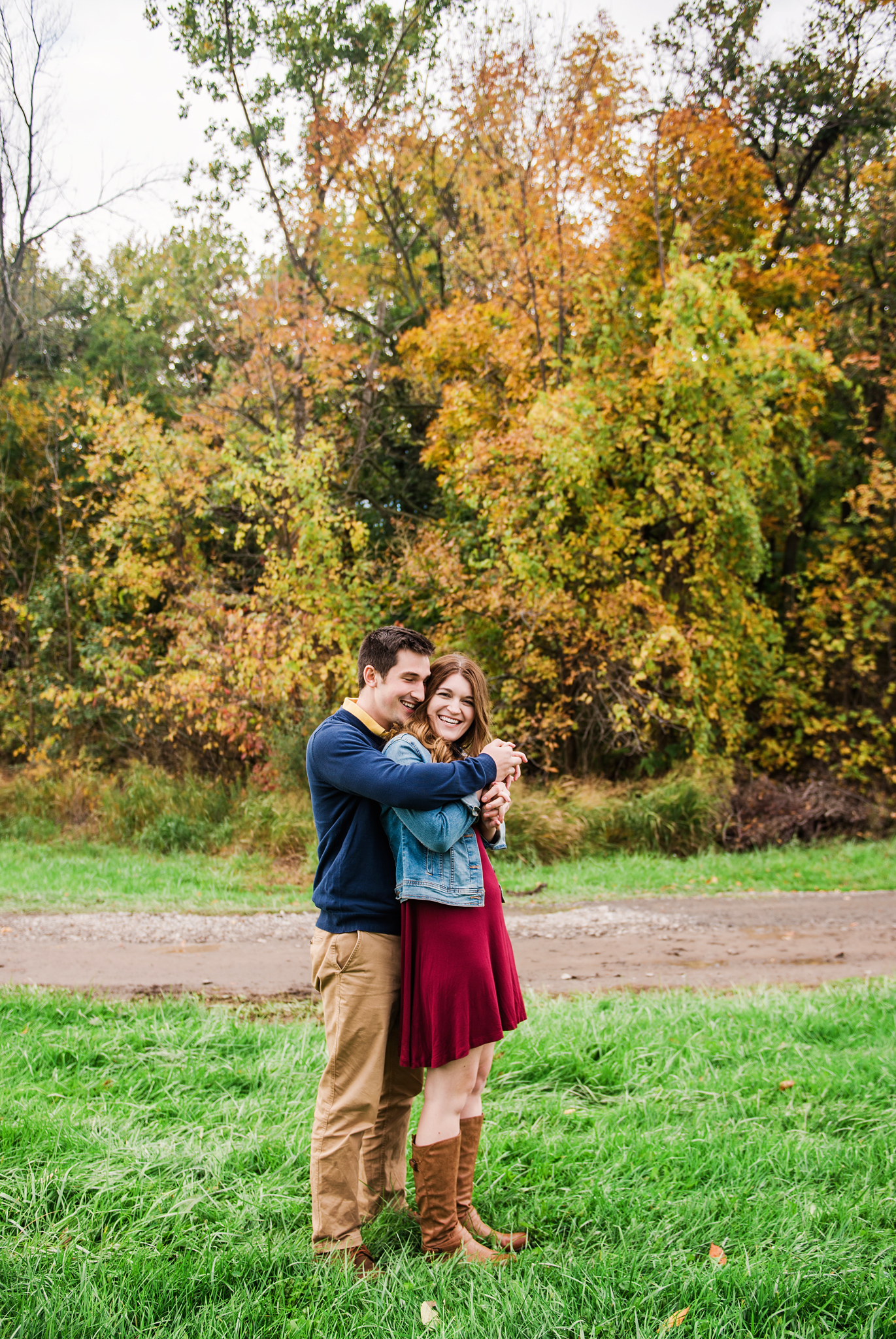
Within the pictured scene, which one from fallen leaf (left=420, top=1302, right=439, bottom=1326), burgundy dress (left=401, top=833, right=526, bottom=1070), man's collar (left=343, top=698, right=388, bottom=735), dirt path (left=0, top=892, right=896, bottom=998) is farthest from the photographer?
dirt path (left=0, top=892, right=896, bottom=998)

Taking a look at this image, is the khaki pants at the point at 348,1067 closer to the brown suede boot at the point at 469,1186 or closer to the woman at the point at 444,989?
the woman at the point at 444,989

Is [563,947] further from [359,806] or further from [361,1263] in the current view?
[359,806]

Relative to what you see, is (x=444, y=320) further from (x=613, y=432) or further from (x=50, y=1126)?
(x=50, y=1126)

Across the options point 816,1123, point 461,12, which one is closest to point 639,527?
point 461,12

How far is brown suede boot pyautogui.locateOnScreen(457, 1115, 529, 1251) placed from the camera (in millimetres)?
2924

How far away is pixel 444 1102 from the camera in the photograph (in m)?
2.80

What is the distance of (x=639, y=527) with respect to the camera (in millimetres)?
12805

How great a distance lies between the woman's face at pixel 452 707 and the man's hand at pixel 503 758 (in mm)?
166

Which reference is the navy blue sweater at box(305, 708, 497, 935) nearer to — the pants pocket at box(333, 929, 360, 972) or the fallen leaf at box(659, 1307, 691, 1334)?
the pants pocket at box(333, 929, 360, 972)

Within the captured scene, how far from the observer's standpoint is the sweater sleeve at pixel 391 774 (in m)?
2.65

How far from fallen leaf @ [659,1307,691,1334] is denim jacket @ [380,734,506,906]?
3.79ft

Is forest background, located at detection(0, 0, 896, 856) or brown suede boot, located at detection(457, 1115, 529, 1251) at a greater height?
forest background, located at detection(0, 0, 896, 856)

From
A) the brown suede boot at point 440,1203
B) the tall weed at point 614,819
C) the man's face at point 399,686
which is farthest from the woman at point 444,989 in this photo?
the tall weed at point 614,819

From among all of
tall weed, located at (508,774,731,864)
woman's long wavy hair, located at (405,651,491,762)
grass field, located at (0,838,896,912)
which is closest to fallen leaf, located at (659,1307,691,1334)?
woman's long wavy hair, located at (405,651,491,762)
